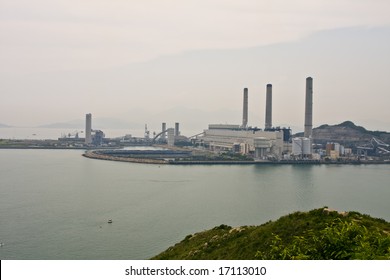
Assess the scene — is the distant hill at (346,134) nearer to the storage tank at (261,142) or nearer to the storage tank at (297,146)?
the storage tank at (297,146)

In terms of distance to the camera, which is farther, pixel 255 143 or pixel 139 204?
pixel 255 143

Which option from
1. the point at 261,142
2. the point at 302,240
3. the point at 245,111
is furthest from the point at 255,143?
the point at 302,240

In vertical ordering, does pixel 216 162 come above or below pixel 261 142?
below

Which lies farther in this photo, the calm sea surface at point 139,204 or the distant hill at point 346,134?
the distant hill at point 346,134

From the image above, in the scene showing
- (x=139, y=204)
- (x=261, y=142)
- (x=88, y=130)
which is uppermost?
(x=88, y=130)

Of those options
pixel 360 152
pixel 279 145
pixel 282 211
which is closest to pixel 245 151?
pixel 279 145

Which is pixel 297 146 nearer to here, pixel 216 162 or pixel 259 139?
pixel 259 139

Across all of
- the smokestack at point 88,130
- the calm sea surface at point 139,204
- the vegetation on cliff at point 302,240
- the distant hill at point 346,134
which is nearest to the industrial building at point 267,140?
the distant hill at point 346,134
